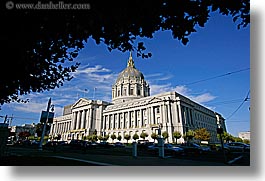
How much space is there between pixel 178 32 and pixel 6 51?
2.73 metres

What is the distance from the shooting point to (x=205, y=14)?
3.01 metres

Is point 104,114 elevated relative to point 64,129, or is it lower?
elevated

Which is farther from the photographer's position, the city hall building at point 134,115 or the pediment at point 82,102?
the pediment at point 82,102

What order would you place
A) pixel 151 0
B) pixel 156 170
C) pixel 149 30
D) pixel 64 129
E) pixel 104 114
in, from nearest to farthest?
1. pixel 151 0
2. pixel 149 30
3. pixel 156 170
4. pixel 104 114
5. pixel 64 129

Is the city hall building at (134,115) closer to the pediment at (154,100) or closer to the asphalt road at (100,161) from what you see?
the pediment at (154,100)

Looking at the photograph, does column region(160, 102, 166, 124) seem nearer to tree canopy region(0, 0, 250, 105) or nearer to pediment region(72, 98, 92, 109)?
pediment region(72, 98, 92, 109)

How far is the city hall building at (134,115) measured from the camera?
1487 inches

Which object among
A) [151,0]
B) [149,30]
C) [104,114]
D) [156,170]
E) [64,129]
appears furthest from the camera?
[64,129]

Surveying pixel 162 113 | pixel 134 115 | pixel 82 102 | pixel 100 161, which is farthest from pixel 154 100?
pixel 100 161

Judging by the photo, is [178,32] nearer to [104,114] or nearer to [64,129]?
[104,114]

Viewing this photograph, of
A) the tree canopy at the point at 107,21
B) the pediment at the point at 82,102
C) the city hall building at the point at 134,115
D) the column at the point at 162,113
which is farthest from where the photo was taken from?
the pediment at the point at 82,102

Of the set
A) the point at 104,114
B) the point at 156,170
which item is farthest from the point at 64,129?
the point at 156,170

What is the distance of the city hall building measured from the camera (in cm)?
3778

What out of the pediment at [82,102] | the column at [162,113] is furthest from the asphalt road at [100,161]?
the pediment at [82,102]
